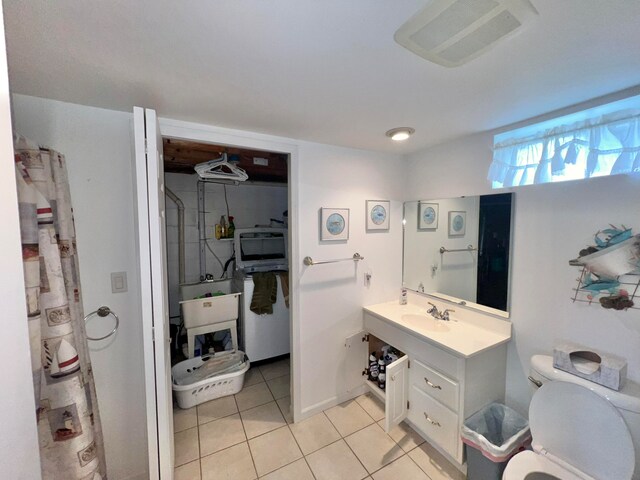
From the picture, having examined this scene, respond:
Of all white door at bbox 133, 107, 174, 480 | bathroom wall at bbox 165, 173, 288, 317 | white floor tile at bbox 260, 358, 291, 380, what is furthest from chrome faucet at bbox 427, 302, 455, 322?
bathroom wall at bbox 165, 173, 288, 317

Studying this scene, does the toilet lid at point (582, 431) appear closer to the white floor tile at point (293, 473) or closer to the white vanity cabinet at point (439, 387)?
the white vanity cabinet at point (439, 387)

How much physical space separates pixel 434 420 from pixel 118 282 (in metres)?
2.08

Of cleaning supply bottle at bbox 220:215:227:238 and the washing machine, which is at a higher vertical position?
cleaning supply bottle at bbox 220:215:227:238

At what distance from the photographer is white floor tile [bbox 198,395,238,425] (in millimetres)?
2008

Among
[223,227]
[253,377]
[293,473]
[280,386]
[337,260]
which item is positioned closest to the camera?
[293,473]

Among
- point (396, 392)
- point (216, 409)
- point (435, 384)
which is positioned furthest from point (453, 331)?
point (216, 409)

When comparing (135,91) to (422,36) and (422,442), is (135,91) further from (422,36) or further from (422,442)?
(422,442)

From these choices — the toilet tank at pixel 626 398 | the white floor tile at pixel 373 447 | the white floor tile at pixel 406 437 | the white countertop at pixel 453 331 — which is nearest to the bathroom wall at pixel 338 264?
the white countertop at pixel 453 331

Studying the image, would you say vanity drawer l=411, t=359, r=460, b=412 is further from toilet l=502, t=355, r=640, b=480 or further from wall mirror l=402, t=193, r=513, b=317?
wall mirror l=402, t=193, r=513, b=317

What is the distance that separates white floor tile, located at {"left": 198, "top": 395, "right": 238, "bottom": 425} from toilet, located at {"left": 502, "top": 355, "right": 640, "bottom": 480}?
1865 mm

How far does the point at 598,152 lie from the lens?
123 centimetres

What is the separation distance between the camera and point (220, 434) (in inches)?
72.5

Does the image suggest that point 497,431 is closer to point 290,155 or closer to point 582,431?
point 582,431

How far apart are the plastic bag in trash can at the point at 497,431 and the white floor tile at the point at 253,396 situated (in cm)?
153
